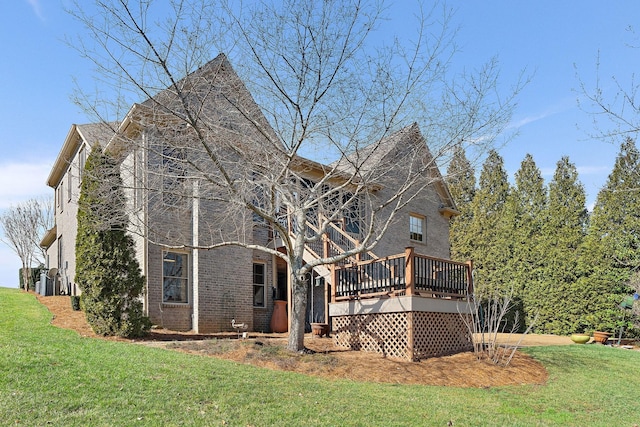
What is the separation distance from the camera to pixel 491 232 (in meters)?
25.1

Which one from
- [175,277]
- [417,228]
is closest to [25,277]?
[175,277]

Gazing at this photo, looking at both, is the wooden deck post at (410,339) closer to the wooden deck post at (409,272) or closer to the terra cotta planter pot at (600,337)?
the wooden deck post at (409,272)

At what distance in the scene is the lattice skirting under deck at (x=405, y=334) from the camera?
11.7 m

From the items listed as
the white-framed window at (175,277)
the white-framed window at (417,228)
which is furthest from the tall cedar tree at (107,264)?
the white-framed window at (417,228)

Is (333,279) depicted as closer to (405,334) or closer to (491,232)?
(405,334)

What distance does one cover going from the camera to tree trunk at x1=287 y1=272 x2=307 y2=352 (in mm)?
11055

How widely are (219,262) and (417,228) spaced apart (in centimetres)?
952

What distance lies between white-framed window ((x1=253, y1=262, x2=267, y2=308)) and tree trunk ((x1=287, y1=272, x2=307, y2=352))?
545 centimetres

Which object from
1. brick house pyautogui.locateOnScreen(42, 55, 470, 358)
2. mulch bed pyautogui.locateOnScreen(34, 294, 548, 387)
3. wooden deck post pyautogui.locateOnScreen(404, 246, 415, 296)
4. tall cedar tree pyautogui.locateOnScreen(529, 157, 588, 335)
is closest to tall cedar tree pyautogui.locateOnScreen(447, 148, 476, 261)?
tall cedar tree pyautogui.locateOnScreen(529, 157, 588, 335)

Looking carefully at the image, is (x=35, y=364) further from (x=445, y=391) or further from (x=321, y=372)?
(x=445, y=391)

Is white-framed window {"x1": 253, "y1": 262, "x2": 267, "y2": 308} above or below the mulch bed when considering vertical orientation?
above

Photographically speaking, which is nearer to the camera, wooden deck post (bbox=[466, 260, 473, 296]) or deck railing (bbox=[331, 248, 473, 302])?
deck railing (bbox=[331, 248, 473, 302])

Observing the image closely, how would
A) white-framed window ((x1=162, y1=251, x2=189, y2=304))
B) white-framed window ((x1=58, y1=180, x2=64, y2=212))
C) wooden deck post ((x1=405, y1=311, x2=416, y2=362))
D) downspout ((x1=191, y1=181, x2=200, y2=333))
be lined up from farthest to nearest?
white-framed window ((x1=58, y1=180, x2=64, y2=212)) → white-framed window ((x1=162, y1=251, x2=189, y2=304)) → downspout ((x1=191, y1=181, x2=200, y2=333)) → wooden deck post ((x1=405, y1=311, x2=416, y2=362))

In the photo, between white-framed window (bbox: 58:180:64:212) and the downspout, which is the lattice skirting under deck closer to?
the downspout
